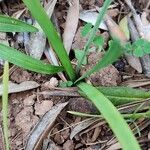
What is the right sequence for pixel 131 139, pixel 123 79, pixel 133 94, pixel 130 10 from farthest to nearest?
pixel 130 10, pixel 123 79, pixel 133 94, pixel 131 139

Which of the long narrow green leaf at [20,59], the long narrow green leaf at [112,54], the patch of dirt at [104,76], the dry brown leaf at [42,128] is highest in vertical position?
the long narrow green leaf at [20,59]

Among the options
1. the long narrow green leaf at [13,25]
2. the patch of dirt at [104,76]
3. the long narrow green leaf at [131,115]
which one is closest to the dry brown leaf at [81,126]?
the long narrow green leaf at [131,115]

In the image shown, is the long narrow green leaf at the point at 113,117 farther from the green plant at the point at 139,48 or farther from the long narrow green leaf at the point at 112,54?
the green plant at the point at 139,48

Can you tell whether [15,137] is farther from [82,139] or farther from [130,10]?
[130,10]

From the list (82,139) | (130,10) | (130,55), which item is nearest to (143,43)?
(130,55)

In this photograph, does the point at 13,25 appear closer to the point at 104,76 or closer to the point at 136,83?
the point at 104,76

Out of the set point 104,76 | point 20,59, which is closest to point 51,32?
point 20,59

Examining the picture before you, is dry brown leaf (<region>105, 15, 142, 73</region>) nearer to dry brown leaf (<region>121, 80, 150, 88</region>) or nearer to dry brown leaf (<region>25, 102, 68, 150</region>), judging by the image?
dry brown leaf (<region>121, 80, 150, 88</region>)
